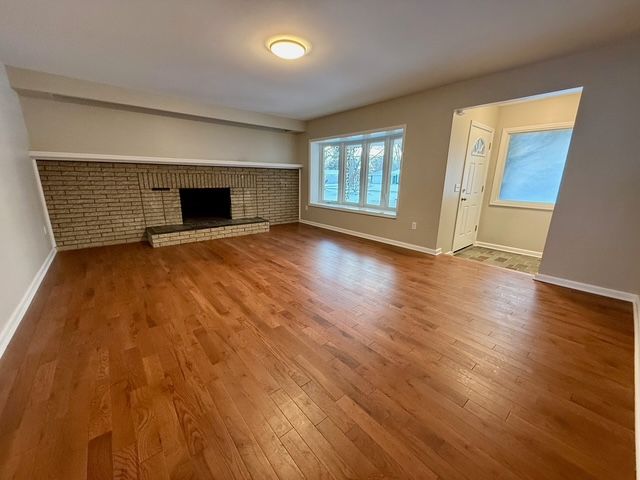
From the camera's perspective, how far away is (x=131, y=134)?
13.7 feet

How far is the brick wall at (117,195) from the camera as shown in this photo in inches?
148

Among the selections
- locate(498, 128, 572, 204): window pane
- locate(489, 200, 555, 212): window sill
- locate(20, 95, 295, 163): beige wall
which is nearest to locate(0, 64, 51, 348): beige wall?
locate(20, 95, 295, 163): beige wall

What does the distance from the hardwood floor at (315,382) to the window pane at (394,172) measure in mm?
2364

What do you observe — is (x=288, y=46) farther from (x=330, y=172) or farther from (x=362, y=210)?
(x=330, y=172)

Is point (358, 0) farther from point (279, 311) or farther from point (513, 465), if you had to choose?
point (513, 465)

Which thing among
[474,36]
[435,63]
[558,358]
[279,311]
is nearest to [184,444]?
[279,311]

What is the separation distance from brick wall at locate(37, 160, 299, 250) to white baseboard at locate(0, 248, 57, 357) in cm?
106

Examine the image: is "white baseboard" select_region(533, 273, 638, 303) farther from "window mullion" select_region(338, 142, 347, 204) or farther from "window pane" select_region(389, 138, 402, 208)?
"window mullion" select_region(338, 142, 347, 204)

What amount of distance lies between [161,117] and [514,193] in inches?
246

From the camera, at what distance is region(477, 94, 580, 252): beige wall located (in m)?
3.79

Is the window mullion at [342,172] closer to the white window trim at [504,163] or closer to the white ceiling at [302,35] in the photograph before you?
the white ceiling at [302,35]

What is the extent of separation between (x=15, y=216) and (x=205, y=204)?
3285 mm

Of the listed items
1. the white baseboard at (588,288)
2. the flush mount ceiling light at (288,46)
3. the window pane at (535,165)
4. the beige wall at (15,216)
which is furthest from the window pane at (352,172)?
the beige wall at (15,216)

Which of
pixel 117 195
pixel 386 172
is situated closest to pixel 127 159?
pixel 117 195
